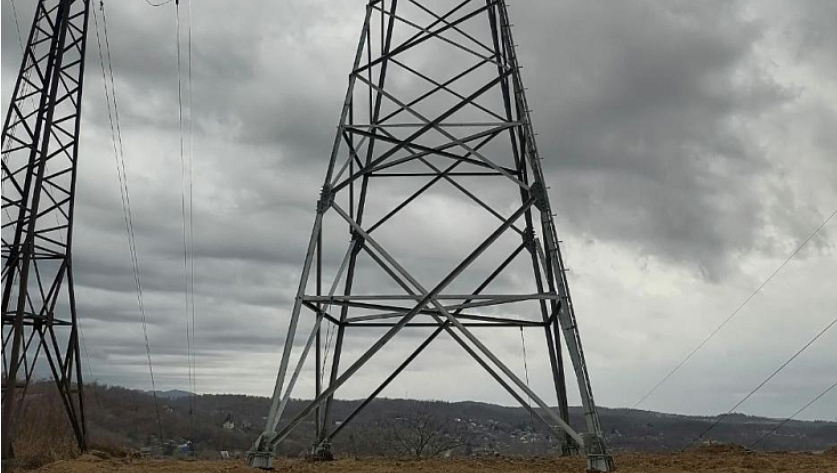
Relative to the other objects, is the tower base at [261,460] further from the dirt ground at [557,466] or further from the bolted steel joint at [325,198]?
the bolted steel joint at [325,198]

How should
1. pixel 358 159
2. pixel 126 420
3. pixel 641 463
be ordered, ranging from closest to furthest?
1. pixel 641 463
2. pixel 358 159
3. pixel 126 420

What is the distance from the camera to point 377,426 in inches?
1944

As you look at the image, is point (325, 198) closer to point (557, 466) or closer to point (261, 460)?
point (261, 460)

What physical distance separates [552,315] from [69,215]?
16.2m

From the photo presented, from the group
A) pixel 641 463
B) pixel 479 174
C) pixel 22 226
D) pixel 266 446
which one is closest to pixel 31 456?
pixel 22 226

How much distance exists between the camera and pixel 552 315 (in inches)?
674

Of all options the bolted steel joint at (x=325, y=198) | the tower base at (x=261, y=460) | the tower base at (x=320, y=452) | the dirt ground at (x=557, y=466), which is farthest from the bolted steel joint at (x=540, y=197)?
the tower base at (x=320, y=452)

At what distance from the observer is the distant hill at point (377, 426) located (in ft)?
147

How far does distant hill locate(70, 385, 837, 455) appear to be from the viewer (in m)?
44.7

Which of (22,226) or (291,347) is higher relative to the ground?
(22,226)

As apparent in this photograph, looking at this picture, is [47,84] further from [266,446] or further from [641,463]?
[641,463]

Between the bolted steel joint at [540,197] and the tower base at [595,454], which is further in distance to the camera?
the bolted steel joint at [540,197]

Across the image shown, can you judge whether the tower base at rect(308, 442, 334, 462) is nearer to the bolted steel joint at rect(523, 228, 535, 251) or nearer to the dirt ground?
the dirt ground

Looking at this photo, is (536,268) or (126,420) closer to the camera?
(536,268)
